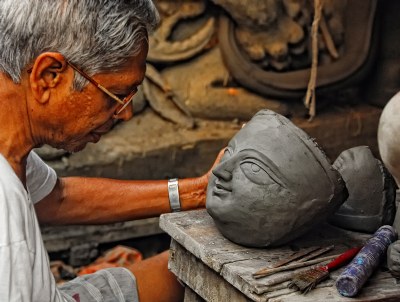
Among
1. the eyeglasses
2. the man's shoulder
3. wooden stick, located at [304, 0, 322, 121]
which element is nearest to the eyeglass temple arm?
the eyeglasses

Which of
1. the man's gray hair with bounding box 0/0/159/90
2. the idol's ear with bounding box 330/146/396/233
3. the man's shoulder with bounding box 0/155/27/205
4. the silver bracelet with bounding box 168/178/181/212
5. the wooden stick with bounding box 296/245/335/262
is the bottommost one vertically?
the wooden stick with bounding box 296/245/335/262

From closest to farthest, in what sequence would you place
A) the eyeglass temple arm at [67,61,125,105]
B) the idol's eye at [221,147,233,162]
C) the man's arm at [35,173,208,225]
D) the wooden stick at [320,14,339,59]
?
1. the eyeglass temple arm at [67,61,125,105]
2. the idol's eye at [221,147,233,162]
3. the man's arm at [35,173,208,225]
4. the wooden stick at [320,14,339,59]

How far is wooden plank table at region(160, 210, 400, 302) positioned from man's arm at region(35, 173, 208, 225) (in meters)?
0.11

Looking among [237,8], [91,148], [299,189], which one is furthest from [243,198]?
[237,8]

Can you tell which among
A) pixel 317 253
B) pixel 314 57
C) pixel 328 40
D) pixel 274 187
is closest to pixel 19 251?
pixel 274 187

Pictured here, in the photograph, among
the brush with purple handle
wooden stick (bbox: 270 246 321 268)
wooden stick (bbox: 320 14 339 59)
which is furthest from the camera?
wooden stick (bbox: 320 14 339 59)

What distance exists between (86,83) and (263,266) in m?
0.75

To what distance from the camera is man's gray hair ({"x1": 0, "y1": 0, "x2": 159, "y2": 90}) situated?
2.17 metres

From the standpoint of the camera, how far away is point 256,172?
2.61 metres

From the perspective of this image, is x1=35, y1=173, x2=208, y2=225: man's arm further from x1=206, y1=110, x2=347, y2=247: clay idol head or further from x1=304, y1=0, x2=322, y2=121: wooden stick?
x1=304, y1=0, x2=322, y2=121: wooden stick

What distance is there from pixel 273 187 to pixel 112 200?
2.49 feet

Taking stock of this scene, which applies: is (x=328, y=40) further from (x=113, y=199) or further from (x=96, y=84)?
(x=96, y=84)

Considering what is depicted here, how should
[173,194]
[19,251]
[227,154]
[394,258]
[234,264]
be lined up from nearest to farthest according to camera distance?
[19,251] < [394,258] < [234,264] < [227,154] < [173,194]

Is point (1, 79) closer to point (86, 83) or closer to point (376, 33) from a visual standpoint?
point (86, 83)
